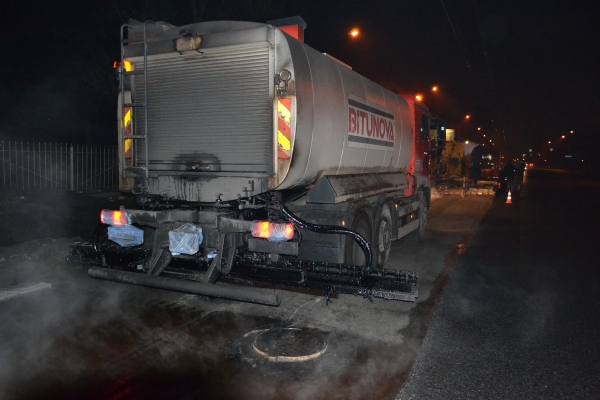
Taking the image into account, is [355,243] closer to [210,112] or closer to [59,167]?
[210,112]

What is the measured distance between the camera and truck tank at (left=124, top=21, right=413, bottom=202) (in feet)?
16.7

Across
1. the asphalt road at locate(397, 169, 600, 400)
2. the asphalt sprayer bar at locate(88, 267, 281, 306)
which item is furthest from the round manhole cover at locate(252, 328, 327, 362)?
the asphalt road at locate(397, 169, 600, 400)

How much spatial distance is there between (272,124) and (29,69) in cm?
1879

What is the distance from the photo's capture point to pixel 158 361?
4418 mm

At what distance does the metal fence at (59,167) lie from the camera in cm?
1260

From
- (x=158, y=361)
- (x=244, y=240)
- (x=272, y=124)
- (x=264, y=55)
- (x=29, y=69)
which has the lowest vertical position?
(x=158, y=361)

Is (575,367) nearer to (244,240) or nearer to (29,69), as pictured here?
(244,240)

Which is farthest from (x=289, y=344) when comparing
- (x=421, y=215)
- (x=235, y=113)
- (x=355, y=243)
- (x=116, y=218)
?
(x=421, y=215)

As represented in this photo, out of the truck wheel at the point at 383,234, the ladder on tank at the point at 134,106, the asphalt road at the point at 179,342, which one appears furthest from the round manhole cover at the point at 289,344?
the truck wheel at the point at 383,234

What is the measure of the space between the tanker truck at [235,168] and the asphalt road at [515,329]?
88 cm

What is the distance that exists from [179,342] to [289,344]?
3.83 ft

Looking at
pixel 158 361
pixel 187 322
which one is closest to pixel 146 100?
pixel 187 322

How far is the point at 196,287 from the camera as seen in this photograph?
498cm

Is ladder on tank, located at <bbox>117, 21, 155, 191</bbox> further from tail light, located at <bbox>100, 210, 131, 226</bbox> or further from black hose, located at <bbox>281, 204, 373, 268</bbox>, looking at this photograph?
black hose, located at <bbox>281, 204, 373, 268</bbox>
